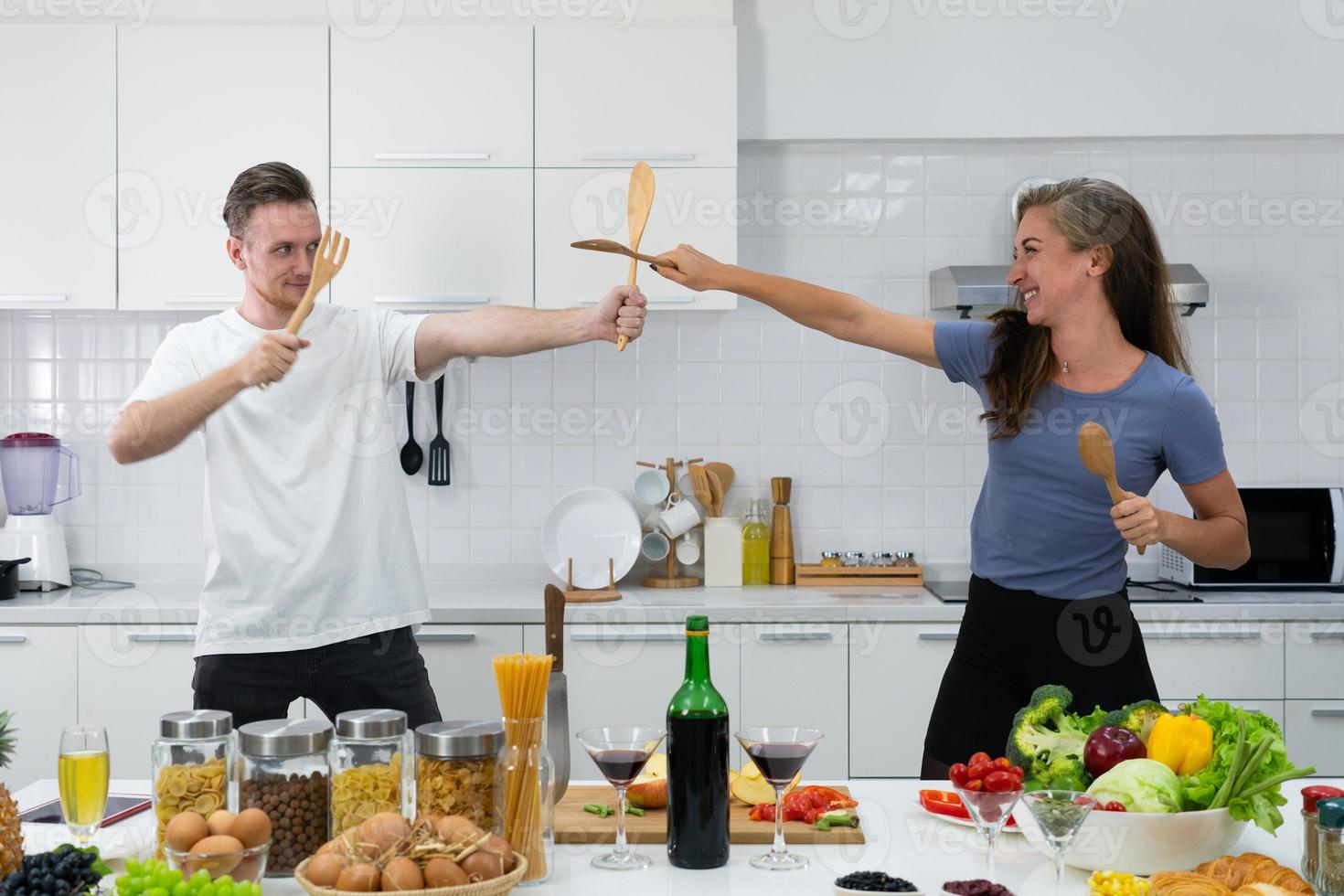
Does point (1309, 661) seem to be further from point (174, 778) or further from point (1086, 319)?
point (174, 778)

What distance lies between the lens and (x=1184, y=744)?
1494mm

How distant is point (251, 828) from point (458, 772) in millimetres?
222

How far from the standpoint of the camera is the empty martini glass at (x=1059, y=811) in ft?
4.25

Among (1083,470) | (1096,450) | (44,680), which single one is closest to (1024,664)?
(1083,470)

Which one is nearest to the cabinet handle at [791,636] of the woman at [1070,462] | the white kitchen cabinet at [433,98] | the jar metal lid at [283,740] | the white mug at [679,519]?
the white mug at [679,519]

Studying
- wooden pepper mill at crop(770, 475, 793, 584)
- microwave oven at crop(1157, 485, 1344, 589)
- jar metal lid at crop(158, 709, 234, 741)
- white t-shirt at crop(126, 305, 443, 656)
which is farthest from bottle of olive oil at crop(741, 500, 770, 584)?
jar metal lid at crop(158, 709, 234, 741)

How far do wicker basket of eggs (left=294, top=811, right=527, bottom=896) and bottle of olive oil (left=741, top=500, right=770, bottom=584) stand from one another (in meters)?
2.43

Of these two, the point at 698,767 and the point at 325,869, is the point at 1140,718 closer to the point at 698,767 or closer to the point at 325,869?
the point at 698,767

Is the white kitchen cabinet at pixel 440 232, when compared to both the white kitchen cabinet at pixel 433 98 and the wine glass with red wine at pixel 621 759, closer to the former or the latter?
the white kitchen cabinet at pixel 433 98

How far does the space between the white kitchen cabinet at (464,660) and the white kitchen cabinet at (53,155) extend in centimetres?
141

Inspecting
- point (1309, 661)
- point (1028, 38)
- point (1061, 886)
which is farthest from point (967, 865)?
point (1028, 38)

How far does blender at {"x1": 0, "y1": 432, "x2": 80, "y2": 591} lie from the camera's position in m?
3.48

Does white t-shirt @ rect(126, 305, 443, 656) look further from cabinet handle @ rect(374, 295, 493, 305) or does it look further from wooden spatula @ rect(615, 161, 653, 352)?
cabinet handle @ rect(374, 295, 493, 305)

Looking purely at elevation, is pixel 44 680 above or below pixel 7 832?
below
